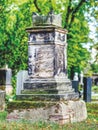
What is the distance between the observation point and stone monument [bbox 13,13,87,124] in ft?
49.5

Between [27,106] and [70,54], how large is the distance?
16317mm

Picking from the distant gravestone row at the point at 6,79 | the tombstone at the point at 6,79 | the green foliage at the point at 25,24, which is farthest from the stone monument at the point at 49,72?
the tombstone at the point at 6,79

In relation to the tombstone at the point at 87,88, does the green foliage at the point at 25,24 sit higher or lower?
higher

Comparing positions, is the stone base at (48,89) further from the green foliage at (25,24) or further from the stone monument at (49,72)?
the green foliage at (25,24)

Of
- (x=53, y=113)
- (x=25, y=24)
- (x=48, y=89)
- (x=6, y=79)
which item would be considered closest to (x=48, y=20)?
(x=48, y=89)

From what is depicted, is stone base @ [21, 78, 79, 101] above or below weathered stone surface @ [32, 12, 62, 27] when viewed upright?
below

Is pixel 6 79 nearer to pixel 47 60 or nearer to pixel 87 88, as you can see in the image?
pixel 87 88

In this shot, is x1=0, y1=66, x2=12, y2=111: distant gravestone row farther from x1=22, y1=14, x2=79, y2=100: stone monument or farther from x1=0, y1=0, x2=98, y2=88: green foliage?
x1=22, y1=14, x2=79, y2=100: stone monument

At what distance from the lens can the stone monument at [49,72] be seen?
1508 centimetres

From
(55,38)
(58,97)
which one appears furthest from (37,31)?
(58,97)

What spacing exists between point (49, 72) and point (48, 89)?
543 millimetres

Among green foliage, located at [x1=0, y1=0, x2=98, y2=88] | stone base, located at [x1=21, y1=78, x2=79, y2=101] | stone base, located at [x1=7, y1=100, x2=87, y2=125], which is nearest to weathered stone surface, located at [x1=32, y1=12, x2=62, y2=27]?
stone base, located at [x1=21, y1=78, x2=79, y2=101]

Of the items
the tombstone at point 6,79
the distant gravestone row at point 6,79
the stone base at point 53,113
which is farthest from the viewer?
the tombstone at point 6,79

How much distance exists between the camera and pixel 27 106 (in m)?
15.0
